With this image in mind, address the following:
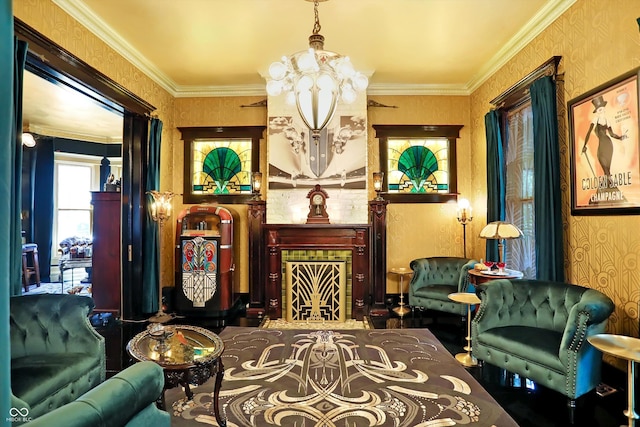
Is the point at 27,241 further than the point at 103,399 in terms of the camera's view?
Yes

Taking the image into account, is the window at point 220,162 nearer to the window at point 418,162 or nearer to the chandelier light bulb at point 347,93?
the window at point 418,162

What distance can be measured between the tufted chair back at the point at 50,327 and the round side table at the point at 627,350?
3176mm

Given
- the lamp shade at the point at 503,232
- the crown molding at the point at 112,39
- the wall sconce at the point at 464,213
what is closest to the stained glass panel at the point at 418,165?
the wall sconce at the point at 464,213

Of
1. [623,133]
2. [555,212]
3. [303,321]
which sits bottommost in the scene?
[303,321]

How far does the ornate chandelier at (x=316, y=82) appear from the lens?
2420 mm

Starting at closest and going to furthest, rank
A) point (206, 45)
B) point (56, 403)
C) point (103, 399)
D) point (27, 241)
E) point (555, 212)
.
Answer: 1. point (103, 399)
2. point (56, 403)
3. point (555, 212)
4. point (206, 45)
5. point (27, 241)

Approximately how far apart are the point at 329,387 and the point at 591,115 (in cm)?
307

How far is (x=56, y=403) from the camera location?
2.00m

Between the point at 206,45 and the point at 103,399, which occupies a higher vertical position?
the point at 206,45

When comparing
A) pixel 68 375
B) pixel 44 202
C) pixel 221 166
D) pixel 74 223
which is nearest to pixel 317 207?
pixel 221 166

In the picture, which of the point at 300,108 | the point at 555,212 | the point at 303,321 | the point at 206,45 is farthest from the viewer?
the point at 303,321

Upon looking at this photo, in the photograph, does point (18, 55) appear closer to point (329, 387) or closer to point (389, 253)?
point (329, 387)

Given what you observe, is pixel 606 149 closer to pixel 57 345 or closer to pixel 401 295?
pixel 401 295

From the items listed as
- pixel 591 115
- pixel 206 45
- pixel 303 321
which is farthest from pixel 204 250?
pixel 591 115
